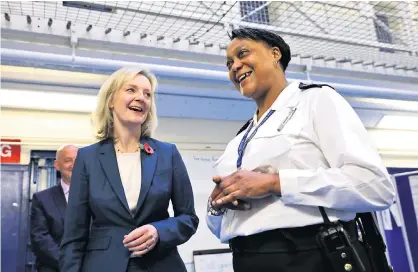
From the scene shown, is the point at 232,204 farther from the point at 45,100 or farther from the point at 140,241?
the point at 45,100

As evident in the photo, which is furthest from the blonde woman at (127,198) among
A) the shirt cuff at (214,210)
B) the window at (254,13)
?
the window at (254,13)

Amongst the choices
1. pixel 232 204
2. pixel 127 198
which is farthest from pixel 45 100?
pixel 232 204

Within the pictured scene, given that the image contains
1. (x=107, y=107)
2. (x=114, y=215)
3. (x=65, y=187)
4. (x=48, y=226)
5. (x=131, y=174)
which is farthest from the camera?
(x=65, y=187)

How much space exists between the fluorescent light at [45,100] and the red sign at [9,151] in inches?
13.1

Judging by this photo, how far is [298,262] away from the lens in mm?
896

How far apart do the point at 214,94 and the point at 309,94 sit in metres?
2.58

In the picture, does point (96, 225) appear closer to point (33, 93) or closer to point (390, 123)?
point (33, 93)

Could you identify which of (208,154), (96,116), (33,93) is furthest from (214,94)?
(96,116)

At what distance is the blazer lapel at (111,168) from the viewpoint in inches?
48.1

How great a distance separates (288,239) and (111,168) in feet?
2.19

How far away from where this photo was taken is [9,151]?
131 inches

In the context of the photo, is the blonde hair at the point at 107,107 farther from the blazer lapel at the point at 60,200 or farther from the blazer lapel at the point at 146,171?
the blazer lapel at the point at 60,200

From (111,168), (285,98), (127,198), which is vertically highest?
(285,98)

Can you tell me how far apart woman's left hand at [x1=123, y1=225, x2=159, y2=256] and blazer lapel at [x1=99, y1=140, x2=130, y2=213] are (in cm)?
11
